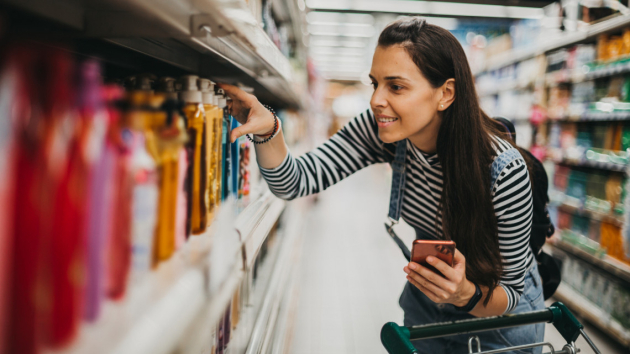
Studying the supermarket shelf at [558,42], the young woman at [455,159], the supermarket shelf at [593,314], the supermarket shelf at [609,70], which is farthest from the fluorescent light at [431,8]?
the young woman at [455,159]

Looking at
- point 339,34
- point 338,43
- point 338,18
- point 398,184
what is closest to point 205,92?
point 398,184

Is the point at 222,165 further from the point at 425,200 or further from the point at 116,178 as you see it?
the point at 425,200

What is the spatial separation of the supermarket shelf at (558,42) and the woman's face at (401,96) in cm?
226

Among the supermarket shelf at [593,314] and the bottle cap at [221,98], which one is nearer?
the bottle cap at [221,98]

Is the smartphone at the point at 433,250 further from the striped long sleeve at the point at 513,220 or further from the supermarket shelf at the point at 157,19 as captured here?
the supermarket shelf at the point at 157,19

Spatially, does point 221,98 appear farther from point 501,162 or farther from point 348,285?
point 348,285

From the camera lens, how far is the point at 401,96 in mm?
1145

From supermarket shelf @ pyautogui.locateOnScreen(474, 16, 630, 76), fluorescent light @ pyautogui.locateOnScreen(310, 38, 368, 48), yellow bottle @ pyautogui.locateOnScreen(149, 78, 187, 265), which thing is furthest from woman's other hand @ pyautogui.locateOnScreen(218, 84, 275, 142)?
fluorescent light @ pyautogui.locateOnScreen(310, 38, 368, 48)

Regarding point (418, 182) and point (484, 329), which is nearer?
point (484, 329)

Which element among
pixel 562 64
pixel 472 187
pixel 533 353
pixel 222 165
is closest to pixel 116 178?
pixel 222 165

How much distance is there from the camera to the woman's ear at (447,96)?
3.88 feet

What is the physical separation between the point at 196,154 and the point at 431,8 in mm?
5042

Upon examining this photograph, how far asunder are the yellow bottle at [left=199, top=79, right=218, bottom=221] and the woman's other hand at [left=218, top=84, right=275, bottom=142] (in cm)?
20

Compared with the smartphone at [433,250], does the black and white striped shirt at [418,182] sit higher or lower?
higher
